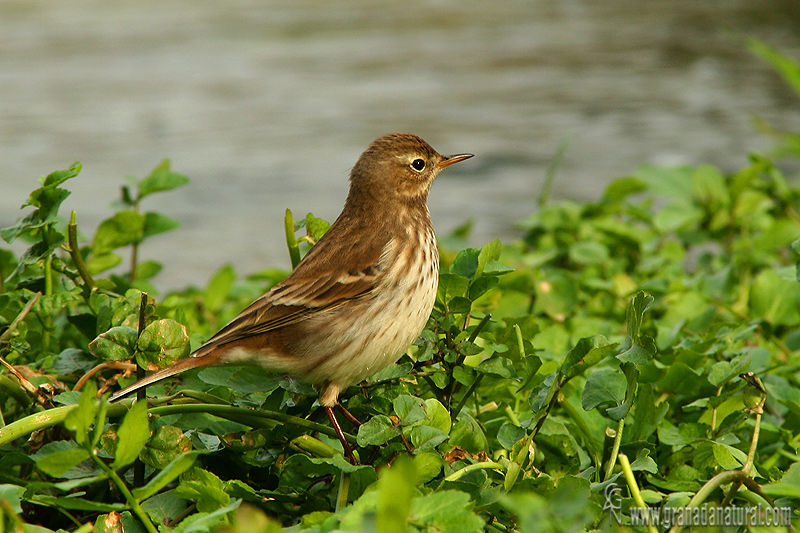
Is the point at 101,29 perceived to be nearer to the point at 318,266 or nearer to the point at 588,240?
the point at 588,240

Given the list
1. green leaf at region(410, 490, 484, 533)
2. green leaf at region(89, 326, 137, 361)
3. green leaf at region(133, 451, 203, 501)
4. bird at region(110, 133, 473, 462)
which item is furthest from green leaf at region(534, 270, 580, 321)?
green leaf at region(133, 451, 203, 501)

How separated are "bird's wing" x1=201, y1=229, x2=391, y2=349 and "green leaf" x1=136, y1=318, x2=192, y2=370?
18.5 inches

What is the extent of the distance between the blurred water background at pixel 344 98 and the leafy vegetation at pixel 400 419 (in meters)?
3.65

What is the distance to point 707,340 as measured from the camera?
2.96 meters

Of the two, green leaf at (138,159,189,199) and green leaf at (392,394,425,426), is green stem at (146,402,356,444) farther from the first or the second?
green leaf at (138,159,189,199)

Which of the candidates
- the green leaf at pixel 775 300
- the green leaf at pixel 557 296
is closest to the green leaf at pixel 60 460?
the green leaf at pixel 557 296

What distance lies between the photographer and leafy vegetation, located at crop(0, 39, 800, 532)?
2.00 m

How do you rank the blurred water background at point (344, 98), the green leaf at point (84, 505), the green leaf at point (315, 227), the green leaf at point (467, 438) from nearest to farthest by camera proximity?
the green leaf at point (84, 505)
the green leaf at point (467, 438)
the green leaf at point (315, 227)
the blurred water background at point (344, 98)

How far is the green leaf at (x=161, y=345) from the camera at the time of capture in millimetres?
2418

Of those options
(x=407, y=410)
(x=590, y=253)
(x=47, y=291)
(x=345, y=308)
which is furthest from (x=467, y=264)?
(x=590, y=253)

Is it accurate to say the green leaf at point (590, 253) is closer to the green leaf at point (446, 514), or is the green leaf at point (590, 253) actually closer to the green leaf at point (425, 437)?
the green leaf at point (425, 437)

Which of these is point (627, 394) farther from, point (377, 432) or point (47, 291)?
point (47, 291)

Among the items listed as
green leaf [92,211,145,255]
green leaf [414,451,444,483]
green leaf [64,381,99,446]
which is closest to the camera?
green leaf [64,381,99,446]

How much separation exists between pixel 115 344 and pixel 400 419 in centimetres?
79
